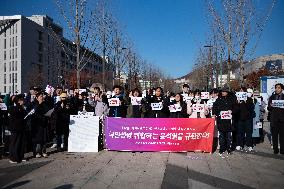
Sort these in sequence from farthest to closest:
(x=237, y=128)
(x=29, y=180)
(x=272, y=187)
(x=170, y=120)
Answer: (x=237, y=128), (x=170, y=120), (x=29, y=180), (x=272, y=187)

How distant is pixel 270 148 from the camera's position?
1245 cm

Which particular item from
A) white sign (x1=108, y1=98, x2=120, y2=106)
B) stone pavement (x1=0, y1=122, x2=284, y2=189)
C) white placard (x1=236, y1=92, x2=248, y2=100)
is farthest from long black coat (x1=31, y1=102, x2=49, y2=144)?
white placard (x1=236, y1=92, x2=248, y2=100)

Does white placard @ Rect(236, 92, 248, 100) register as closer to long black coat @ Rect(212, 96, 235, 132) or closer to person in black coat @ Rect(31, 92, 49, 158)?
long black coat @ Rect(212, 96, 235, 132)

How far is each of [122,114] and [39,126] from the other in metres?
3.62

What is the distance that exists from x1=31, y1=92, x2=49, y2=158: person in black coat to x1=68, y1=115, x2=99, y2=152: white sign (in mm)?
1061

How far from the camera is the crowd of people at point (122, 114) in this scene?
1033 centimetres

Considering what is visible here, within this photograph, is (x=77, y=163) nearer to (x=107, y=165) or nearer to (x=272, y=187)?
(x=107, y=165)

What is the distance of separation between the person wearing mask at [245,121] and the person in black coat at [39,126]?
6.27m

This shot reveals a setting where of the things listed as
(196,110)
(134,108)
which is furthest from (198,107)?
(134,108)

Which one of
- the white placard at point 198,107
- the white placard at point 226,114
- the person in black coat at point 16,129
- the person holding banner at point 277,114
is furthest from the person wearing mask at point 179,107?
the person in black coat at point 16,129

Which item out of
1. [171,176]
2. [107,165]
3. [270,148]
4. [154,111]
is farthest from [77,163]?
[270,148]

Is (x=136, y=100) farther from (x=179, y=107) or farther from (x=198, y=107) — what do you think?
(x=198, y=107)

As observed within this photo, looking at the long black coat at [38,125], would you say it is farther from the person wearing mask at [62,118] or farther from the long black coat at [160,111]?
the long black coat at [160,111]

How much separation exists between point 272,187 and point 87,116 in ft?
21.4
